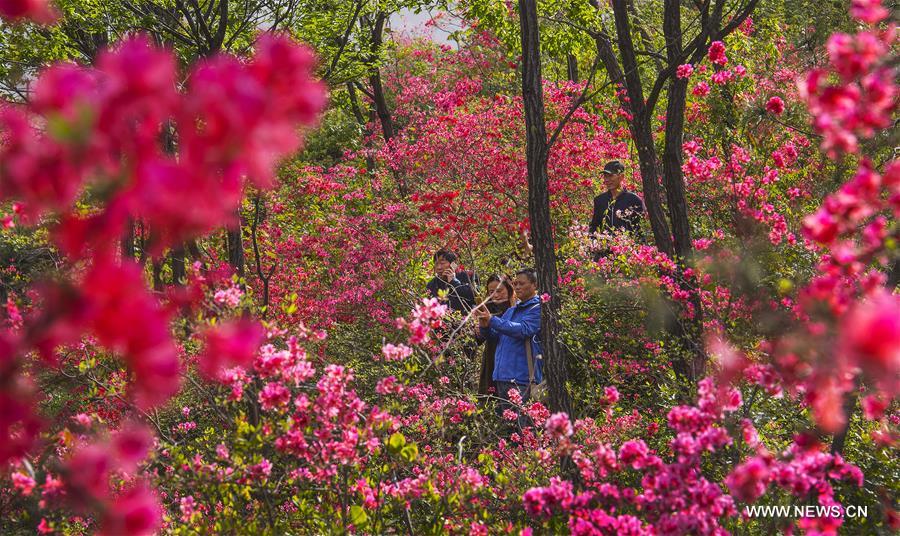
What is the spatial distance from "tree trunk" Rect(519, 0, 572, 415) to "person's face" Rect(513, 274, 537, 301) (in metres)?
1.36

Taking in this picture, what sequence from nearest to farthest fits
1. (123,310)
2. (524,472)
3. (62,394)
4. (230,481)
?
(123,310), (230,481), (524,472), (62,394)

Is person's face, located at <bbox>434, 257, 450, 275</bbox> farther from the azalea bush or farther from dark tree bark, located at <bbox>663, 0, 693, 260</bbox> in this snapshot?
dark tree bark, located at <bbox>663, 0, 693, 260</bbox>

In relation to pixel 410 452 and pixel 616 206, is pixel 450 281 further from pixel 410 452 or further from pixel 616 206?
pixel 410 452

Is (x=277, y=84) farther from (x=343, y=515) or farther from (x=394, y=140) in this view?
(x=394, y=140)

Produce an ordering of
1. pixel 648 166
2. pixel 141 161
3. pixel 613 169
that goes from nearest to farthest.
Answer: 1. pixel 141 161
2. pixel 648 166
3. pixel 613 169

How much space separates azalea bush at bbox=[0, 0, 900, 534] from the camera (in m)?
1.10

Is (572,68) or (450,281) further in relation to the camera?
(572,68)

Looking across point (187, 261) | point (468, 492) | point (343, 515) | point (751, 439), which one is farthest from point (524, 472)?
point (187, 261)

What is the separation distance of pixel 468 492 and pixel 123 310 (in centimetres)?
245

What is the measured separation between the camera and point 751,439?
2684 mm

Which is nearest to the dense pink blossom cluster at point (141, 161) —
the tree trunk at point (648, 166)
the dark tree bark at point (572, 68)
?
the tree trunk at point (648, 166)

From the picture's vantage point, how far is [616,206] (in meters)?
7.39

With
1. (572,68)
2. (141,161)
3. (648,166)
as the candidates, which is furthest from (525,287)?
(572,68)

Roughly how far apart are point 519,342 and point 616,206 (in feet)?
6.97
